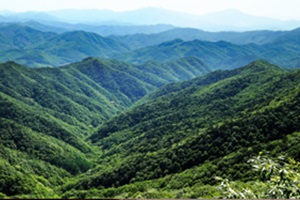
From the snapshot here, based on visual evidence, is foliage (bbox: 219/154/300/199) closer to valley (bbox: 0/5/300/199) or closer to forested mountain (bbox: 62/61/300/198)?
valley (bbox: 0/5/300/199)

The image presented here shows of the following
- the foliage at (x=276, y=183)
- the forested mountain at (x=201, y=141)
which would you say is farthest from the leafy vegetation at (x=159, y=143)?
the foliage at (x=276, y=183)

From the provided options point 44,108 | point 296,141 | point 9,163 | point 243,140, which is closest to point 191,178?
point 243,140

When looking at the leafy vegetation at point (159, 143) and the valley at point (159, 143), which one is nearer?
the valley at point (159, 143)

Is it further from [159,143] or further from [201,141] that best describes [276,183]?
[159,143]

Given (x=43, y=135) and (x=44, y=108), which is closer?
(x=43, y=135)

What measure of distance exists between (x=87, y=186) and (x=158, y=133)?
42.5 meters

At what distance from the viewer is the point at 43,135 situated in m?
154

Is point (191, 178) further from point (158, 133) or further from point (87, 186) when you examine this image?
point (158, 133)

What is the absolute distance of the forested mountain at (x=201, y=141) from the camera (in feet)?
308

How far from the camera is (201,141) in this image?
110 m

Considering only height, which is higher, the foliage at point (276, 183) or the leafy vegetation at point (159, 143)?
the foliage at point (276, 183)

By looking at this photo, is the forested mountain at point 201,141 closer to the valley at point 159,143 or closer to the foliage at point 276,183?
the valley at point 159,143

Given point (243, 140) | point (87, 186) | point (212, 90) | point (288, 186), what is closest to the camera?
point (288, 186)

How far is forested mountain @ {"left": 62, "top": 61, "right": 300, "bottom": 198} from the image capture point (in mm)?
93812
